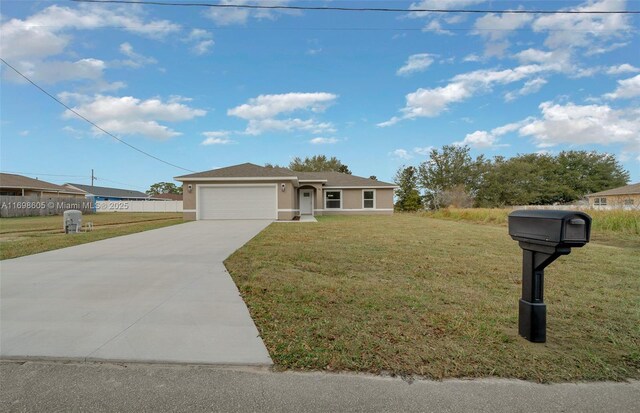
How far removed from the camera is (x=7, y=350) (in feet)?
9.25

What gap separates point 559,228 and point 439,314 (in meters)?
1.64

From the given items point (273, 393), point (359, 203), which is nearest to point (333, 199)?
point (359, 203)

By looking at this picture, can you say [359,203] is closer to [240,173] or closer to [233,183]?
[240,173]

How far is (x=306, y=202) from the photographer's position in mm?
24906

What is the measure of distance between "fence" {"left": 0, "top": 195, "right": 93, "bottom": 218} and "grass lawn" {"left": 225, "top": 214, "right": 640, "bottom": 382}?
91.5 feet

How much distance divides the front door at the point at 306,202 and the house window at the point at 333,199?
1.35 m

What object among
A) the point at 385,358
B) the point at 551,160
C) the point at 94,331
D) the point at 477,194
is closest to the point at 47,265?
the point at 94,331

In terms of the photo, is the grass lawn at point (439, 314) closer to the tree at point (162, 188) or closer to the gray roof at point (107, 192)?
the gray roof at point (107, 192)

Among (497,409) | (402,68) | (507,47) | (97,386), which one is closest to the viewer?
(497,409)

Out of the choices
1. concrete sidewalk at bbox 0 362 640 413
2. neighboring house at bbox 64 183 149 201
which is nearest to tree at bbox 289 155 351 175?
neighboring house at bbox 64 183 149 201

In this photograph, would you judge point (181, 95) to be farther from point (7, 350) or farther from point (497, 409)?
point (497, 409)

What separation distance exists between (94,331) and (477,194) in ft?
145

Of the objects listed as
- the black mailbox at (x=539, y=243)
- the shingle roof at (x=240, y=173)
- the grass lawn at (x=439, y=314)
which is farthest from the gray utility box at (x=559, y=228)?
the shingle roof at (x=240, y=173)

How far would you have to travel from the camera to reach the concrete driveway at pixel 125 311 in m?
2.83
